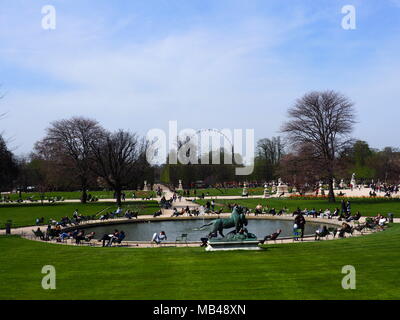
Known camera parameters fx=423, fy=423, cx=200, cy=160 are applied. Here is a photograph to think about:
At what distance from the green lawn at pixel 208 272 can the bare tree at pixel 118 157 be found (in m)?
36.3

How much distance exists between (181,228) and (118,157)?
97.9ft

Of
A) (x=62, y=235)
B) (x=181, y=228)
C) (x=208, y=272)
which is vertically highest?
(x=208, y=272)

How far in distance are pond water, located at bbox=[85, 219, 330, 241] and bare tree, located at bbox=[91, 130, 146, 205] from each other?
19.7 metres

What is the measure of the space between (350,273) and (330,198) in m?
41.1

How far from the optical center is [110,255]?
2095 cm

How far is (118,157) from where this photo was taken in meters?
62.9

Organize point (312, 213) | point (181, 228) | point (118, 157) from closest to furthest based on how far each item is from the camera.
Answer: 1. point (181, 228)
2. point (312, 213)
3. point (118, 157)

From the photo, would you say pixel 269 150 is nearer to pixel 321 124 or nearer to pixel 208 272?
pixel 321 124

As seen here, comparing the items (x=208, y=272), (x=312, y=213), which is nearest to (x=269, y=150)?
(x=312, y=213)

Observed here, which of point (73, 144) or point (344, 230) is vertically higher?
point (73, 144)

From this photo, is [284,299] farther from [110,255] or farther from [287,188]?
[287,188]

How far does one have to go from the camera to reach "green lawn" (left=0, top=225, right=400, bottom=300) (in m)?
13.1

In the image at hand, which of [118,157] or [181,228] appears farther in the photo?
[118,157]
